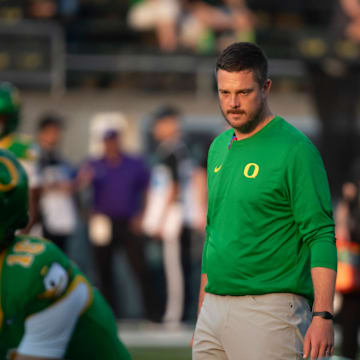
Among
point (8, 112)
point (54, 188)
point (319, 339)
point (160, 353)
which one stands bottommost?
point (160, 353)

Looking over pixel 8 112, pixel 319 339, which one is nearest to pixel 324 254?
pixel 319 339

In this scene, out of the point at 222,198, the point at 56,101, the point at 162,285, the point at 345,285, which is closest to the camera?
the point at 222,198

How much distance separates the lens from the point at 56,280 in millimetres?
3711

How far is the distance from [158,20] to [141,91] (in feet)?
2.79

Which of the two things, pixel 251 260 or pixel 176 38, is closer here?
pixel 251 260

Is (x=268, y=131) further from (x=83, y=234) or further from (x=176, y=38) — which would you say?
(x=176, y=38)

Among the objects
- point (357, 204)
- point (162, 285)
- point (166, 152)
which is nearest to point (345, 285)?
point (357, 204)

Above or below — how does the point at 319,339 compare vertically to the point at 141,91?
below

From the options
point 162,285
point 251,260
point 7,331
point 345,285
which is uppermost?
point 251,260

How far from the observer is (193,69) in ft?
40.8

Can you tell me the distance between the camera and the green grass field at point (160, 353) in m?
8.24

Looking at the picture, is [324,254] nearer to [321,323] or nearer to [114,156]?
[321,323]

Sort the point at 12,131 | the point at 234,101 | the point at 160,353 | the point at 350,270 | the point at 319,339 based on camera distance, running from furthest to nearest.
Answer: the point at 160,353 → the point at 12,131 → the point at 350,270 → the point at 234,101 → the point at 319,339

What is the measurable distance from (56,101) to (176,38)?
5.40 feet
